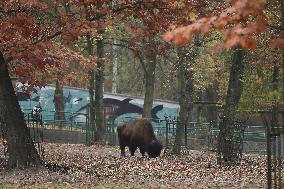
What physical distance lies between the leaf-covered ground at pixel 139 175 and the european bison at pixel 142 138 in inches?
103

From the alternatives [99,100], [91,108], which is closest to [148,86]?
[99,100]

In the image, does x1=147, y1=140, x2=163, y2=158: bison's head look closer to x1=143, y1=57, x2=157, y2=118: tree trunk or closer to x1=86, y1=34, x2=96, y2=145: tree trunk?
x1=86, y1=34, x2=96, y2=145: tree trunk

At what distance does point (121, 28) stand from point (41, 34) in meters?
14.7

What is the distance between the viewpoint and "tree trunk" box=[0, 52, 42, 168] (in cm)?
1530

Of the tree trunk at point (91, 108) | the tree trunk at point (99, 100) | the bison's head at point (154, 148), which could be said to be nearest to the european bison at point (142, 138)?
the bison's head at point (154, 148)

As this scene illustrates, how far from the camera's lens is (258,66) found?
19.4 metres

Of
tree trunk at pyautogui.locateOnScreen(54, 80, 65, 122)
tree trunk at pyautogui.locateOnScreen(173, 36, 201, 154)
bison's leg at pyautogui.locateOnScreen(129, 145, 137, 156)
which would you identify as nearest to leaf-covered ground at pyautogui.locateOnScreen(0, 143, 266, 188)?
tree trunk at pyautogui.locateOnScreen(173, 36, 201, 154)

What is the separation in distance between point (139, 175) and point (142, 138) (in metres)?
7.05

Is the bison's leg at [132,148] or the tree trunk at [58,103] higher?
the tree trunk at [58,103]

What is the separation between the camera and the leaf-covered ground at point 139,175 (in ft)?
43.7

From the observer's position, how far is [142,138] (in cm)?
Answer: 2206

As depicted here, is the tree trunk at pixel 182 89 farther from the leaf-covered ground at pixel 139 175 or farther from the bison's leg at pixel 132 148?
the leaf-covered ground at pixel 139 175

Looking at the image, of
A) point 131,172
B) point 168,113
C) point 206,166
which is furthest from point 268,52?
point 168,113

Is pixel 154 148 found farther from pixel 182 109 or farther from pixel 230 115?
pixel 230 115
